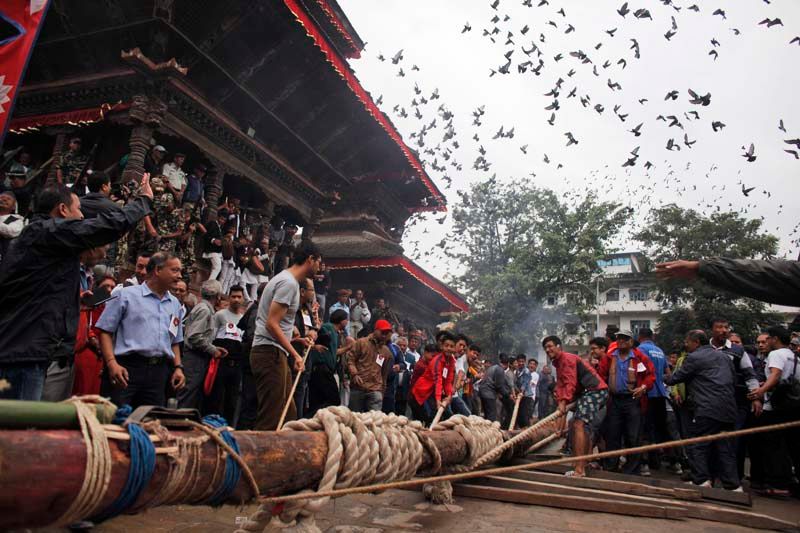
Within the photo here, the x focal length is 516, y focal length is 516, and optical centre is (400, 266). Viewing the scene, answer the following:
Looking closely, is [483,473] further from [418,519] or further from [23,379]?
[23,379]

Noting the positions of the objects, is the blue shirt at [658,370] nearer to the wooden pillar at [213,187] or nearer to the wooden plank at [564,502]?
the wooden plank at [564,502]

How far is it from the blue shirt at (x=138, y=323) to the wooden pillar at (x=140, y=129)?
399 centimetres

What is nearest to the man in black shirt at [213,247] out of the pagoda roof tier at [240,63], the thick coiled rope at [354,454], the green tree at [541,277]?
the pagoda roof tier at [240,63]

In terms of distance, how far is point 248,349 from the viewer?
555cm

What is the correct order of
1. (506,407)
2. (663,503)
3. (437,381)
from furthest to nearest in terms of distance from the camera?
(506,407)
(437,381)
(663,503)

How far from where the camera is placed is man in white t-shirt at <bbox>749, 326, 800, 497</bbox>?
6.06m

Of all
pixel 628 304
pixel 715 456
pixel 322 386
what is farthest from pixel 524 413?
pixel 628 304

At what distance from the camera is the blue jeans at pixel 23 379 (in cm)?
264

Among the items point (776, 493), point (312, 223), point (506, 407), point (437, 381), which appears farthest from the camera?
point (312, 223)

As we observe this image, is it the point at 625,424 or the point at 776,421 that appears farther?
the point at 625,424

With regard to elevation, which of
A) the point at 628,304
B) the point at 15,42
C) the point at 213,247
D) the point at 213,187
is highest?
the point at 628,304

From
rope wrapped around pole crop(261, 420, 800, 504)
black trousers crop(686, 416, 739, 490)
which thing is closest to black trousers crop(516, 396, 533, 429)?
black trousers crop(686, 416, 739, 490)

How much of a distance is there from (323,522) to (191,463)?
175 centimetres

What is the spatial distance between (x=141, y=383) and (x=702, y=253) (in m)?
31.3
